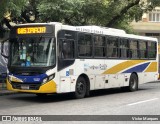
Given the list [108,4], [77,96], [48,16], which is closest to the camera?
[77,96]

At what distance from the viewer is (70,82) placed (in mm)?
16391

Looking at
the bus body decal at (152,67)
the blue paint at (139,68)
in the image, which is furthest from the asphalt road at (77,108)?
the bus body decal at (152,67)

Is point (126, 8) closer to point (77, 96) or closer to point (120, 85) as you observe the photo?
point (120, 85)

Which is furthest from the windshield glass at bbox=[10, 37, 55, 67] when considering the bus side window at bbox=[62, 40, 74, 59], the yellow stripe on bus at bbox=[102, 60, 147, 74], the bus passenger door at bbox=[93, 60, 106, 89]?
the yellow stripe on bus at bbox=[102, 60, 147, 74]

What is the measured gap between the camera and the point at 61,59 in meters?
15.9

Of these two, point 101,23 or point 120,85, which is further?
point 101,23

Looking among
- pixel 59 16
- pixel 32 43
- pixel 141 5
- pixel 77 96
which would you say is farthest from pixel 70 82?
pixel 141 5

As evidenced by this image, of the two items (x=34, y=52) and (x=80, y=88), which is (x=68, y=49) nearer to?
(x=34, y=52)

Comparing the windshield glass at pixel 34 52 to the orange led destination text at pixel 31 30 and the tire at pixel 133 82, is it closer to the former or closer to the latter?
the orange led destination text at pixel 31 30

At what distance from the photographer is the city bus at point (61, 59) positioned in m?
15.7

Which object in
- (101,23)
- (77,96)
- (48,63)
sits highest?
(101,23)

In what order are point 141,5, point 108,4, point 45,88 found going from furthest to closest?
point 141,5 → point 108,4 → point 45,88

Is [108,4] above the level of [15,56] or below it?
above

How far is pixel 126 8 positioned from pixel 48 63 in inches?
464
